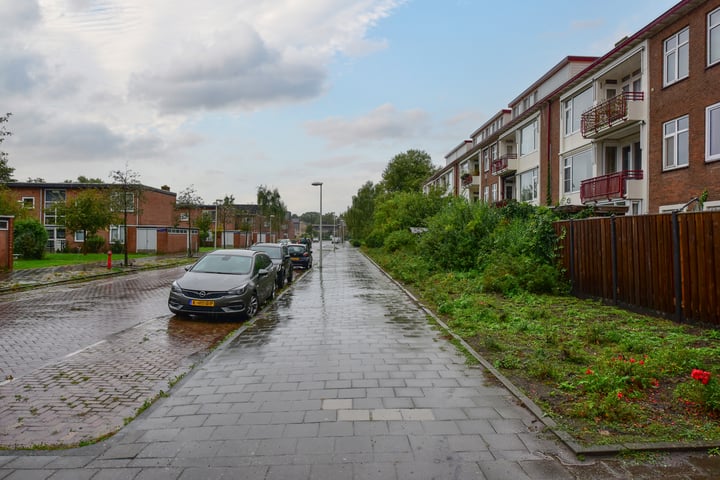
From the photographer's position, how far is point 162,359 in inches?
276

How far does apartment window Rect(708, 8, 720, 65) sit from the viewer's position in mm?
14510

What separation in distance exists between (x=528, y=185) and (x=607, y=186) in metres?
9.95

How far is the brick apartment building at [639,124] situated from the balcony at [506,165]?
1.61m

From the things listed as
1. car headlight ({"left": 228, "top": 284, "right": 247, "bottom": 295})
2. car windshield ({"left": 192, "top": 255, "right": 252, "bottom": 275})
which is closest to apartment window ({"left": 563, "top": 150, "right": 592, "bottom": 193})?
car windshield ({"left": 192, "top": 255, "right": 252, "bottom": 275})

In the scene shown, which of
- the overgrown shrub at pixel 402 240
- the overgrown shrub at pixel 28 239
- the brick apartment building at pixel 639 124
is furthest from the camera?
the overgrown shrub at pixel 402 240

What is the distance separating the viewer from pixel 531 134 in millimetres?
28953

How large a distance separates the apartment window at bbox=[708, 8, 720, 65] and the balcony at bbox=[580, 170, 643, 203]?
4.65 meters

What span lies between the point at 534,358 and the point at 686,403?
1.94m

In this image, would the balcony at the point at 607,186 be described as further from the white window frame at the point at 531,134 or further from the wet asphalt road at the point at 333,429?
the wet asphalt road at the point at 333,429

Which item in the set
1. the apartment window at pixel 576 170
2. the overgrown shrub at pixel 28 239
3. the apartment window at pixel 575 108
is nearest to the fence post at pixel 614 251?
the apartment window at pixel 576 170

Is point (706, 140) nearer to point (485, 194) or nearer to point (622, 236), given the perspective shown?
point (622, 236)

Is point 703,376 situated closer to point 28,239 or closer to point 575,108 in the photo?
point 575,108

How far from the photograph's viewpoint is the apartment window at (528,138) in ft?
93.4

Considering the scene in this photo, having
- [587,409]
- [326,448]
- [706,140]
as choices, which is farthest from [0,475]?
[706,140]
